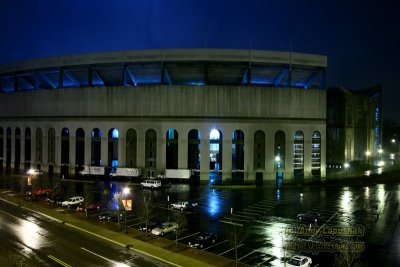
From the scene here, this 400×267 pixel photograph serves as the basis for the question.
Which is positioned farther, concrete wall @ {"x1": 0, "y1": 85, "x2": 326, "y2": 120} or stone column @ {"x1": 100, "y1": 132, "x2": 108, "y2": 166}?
stone column @ {"x1": 100, "y1": 132, "x2": 108, "y2": 166}

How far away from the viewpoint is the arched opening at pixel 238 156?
187ft

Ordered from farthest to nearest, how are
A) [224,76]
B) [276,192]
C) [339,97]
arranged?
[339,97]
[224,76]
[276,192]

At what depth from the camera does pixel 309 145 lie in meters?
59.0

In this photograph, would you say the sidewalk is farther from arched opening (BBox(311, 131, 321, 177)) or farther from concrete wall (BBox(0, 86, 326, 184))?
arched opening (BBox(311, 131, 321, 177))

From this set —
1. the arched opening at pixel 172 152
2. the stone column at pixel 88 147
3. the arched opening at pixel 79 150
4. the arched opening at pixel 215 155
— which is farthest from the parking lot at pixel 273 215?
the arched opening at pixel 79 150

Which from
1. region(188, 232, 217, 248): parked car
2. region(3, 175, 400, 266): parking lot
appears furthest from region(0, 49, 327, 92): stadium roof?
region(188, 232, 217, 248): parked car

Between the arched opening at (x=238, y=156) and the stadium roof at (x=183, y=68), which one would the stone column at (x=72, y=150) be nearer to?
the stadium roof at (x=183, y=68)

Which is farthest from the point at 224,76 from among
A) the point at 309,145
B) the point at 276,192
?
the point at 276,192

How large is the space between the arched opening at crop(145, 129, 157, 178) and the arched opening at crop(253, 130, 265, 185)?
16997mm

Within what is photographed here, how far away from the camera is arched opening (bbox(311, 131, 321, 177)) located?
59.8 metres

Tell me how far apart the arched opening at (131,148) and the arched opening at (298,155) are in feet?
90.8

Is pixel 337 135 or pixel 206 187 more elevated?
pixel 337 135

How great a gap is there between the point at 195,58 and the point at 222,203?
2674 cm

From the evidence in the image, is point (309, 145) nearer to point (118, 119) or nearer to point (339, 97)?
point (339, 97)
